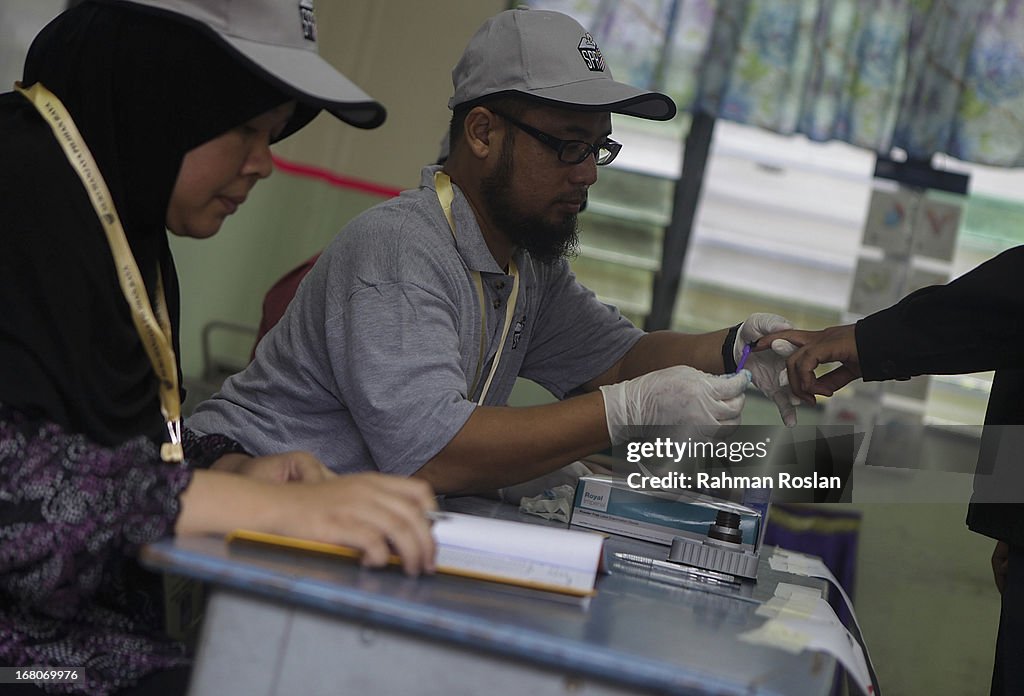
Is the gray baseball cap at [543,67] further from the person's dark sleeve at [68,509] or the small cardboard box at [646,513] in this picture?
the person's dark sleeve at [68,509]

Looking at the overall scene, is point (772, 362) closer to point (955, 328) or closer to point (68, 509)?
point (955, 328)

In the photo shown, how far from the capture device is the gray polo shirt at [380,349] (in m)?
1.57

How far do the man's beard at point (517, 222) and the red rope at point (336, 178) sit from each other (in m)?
2.16

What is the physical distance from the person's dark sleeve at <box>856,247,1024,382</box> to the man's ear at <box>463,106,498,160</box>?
0.73m

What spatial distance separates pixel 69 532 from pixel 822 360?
126 centimetres

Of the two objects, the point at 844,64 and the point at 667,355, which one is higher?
the point at 844,64

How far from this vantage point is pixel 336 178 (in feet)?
13.4

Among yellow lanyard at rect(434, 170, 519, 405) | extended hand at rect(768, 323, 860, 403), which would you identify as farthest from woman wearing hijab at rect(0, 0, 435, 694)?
extended hand at rect(768, 323, 860, 403)

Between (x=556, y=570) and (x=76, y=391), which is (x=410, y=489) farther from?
(x=76, y=391)

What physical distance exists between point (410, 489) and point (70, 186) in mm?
490


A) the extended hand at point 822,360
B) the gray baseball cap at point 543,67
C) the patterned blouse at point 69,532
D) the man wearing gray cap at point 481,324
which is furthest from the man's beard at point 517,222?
the patterned blouse at point 69,532

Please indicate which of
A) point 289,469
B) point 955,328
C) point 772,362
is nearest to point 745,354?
point 772,362

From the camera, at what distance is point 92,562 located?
1006mm

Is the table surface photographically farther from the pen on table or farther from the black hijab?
the pen on table
